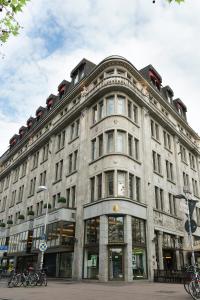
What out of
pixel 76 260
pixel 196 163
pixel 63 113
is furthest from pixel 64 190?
pixel 196 163

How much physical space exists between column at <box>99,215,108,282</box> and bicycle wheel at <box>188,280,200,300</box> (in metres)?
12.5

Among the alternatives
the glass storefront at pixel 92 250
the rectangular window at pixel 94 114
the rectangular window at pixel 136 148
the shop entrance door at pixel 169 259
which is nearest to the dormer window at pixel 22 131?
the rectangular window at pixel 94 114

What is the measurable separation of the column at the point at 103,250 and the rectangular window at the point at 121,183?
2.59 m

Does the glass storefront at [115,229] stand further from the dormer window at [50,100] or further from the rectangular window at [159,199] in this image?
the dormer window at [50,100]

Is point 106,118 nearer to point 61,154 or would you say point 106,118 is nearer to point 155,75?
point 61,154

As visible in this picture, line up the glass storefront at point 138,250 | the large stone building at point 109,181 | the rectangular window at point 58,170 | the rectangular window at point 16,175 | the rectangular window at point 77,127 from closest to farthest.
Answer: the glass storefront at point 138,250
the large stone building at point 109,181
the rectangular window at point 77,127
the rectangular window at point 58,170
the rectangular window at point 16,175

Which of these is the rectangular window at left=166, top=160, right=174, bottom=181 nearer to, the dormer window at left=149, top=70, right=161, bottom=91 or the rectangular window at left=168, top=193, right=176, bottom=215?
the rectangular window at left=168, top=193, right=176, bottom=215

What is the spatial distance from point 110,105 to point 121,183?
28.8 ft

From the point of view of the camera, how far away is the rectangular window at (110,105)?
29.2 meters

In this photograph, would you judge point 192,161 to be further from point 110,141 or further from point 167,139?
point 110,141

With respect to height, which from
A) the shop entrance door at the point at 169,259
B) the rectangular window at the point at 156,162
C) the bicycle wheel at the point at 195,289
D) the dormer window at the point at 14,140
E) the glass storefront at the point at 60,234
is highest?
the dormer window at the point at 14,140

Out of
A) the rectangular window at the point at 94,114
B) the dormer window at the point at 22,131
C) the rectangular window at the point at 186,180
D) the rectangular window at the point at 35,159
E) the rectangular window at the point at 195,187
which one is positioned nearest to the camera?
A: the rectangular window at the point at 94,114

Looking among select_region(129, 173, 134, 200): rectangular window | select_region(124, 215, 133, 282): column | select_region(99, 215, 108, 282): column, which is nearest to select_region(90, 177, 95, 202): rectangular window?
select_region(99, 215, 108, 282): column

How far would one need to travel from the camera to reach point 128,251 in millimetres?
22938
